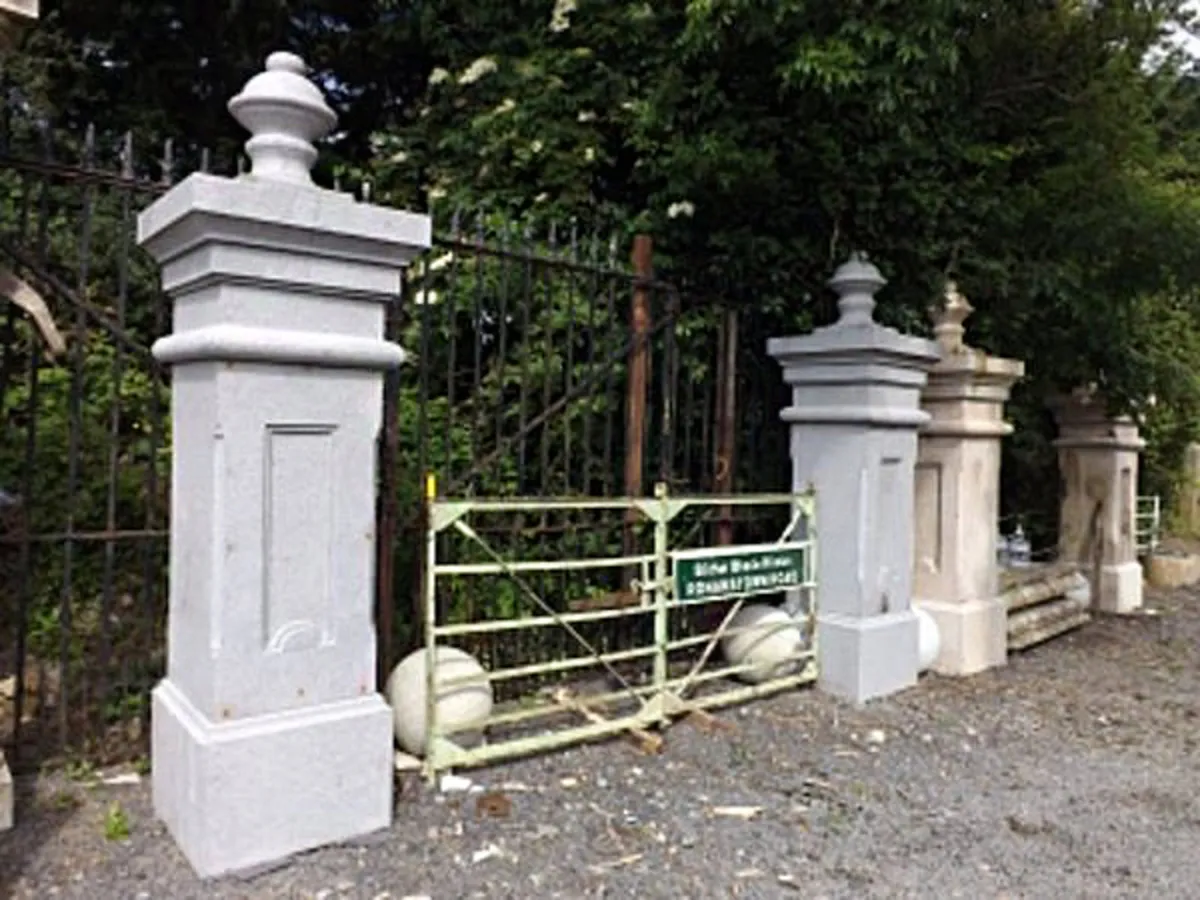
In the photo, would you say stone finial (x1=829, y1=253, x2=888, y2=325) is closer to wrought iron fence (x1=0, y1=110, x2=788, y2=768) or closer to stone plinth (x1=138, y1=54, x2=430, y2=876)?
wrought iron fence (x1=0, y1=110, x2=788, y2=768)

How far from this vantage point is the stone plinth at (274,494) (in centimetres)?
289

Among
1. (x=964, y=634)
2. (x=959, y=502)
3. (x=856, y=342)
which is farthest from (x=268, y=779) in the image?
(x=959, y=502)

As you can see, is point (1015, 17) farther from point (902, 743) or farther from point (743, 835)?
point (743, 835)

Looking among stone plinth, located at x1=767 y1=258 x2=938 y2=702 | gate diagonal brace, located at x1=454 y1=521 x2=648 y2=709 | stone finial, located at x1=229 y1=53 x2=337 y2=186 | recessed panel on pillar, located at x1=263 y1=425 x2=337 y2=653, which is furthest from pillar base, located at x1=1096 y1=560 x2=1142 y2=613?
stone finial, located at x1=229 y1=53 x2=337 y2=186

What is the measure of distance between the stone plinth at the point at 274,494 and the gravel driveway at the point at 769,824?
0.23 meters

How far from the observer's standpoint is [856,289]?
5.22 metres

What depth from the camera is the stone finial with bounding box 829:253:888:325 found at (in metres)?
5.18

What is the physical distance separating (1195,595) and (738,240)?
660cm

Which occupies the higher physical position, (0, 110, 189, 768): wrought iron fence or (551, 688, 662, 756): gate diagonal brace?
(0, 110, 189, 768): wrought iron fence

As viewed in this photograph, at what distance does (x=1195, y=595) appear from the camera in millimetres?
9281

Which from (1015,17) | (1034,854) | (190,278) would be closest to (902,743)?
(1034,854)

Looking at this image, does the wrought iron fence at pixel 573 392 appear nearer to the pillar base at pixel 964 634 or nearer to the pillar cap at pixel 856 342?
the pillar cap at pixel 856 342

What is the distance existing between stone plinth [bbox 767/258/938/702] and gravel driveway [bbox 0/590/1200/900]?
0.36m

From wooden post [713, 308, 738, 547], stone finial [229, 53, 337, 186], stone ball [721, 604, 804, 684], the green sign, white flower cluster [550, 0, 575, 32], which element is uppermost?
white flower cluster [550, 0, 575, 32]
